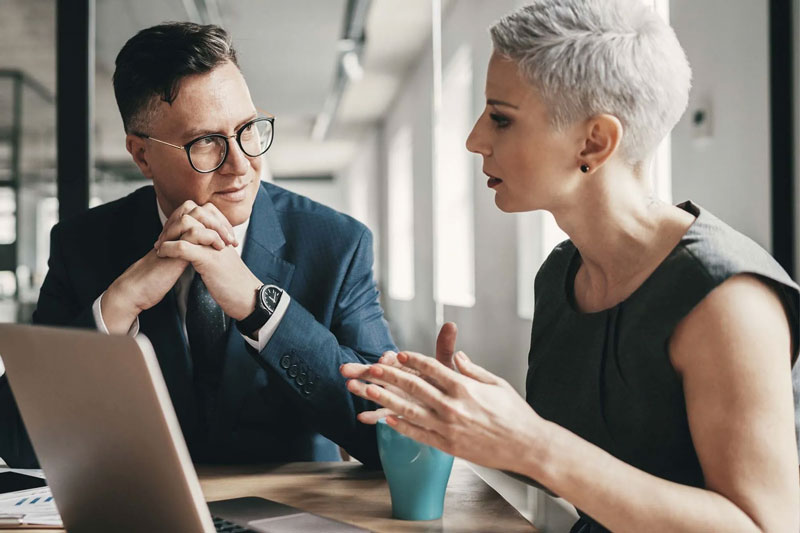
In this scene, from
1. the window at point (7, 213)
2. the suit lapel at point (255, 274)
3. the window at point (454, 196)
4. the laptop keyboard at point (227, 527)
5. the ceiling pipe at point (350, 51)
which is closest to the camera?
the laptop keyboard at point (227, 527)

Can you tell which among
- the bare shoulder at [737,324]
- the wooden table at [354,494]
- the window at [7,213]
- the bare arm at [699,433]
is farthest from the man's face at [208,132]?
the window at [7,213]

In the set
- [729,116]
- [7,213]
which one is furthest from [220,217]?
[7,213]

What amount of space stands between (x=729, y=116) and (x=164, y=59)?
1.59 m

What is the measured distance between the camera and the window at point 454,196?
668 cm

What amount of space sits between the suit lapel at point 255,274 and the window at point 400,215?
7.86 m

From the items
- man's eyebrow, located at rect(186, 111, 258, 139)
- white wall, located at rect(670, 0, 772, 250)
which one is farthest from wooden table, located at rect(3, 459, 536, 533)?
white wall, located at rect(670, 0, 772, 250)

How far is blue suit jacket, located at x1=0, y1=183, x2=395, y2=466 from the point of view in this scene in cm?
142

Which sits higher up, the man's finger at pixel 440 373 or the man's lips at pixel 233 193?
the man's lips at pixel 233 193

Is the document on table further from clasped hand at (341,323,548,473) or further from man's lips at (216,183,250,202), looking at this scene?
man's lips at (216,183,250,202)

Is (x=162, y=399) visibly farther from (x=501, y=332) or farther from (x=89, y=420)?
(x=501, y=332)

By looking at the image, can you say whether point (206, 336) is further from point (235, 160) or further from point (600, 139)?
point (600, 139)

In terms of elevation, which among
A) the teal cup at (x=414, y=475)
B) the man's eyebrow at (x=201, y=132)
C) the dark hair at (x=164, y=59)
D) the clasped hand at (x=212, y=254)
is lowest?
the teal cup at (x=414, y=475)

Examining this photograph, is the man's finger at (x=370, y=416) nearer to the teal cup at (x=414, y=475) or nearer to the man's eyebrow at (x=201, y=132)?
the teal cup at (x=414, y=475)

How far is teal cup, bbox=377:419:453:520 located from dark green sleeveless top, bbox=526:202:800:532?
252mm
